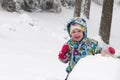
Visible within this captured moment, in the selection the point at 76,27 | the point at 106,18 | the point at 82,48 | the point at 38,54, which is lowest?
the point at 38,54

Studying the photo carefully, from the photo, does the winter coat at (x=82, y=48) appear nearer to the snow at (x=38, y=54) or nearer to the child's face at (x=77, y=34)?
Result: the child's face at (x=77, y=34)

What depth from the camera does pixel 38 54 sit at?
420 inches

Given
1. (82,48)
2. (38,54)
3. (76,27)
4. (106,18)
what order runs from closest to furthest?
(76,27) < (82,48) < (38,54) < (106,18)

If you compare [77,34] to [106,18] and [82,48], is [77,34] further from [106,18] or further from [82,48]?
[106,18]

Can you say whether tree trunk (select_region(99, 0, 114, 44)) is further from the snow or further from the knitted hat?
the knitted hat

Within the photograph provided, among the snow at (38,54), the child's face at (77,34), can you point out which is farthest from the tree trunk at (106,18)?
the child's face at (77,34)

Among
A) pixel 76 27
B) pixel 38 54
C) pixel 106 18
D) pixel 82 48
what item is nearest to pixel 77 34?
pixel 76 27

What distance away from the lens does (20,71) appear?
25.9ft

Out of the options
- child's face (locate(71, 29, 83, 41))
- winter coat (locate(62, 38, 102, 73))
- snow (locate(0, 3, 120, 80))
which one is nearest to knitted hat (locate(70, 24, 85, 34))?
child's face (locate(71, 29, 83, 41))

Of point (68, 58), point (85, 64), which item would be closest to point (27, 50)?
point (68, 58)

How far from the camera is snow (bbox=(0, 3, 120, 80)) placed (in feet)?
13.5

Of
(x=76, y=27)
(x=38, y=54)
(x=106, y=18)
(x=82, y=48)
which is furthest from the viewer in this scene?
(x=106, y=18)

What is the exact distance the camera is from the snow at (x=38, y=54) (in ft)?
13.5

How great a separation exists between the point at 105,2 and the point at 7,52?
16.9 feet
